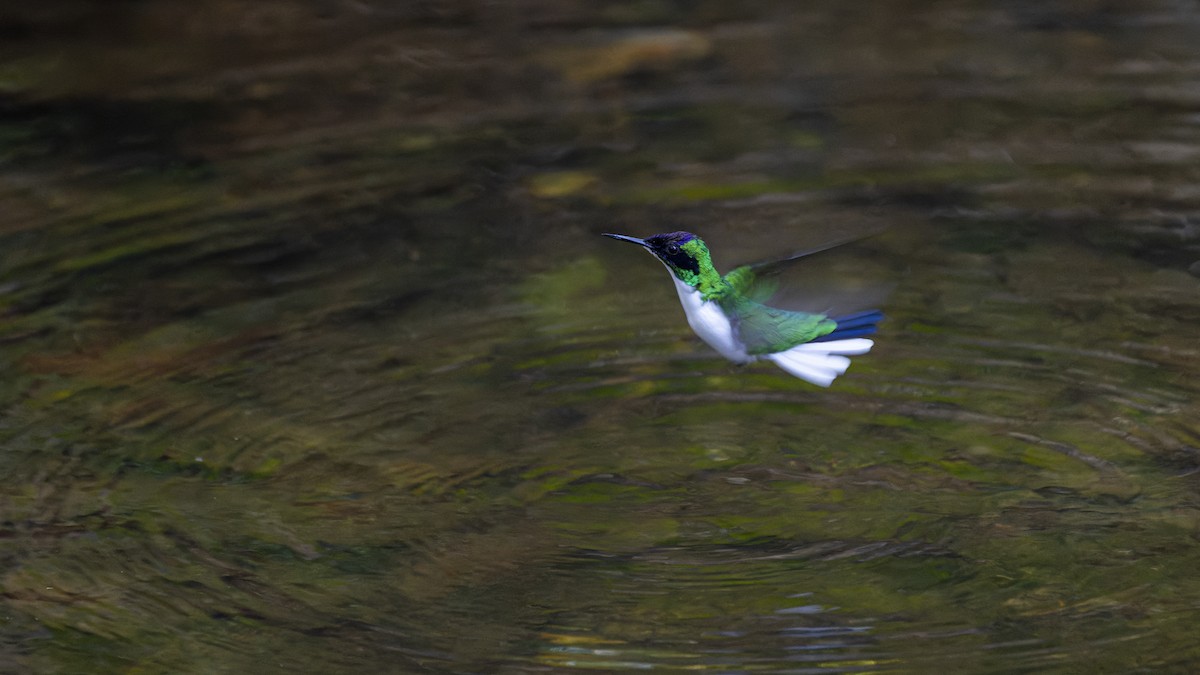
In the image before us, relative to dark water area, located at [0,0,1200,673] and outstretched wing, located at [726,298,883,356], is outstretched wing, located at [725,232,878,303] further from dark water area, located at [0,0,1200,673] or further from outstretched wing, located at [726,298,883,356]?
dark water area, located at [0,0,1200,673]

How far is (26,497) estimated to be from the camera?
3.76 meters

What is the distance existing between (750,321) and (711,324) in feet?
0.77

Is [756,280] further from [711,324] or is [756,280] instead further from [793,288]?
[711,324]

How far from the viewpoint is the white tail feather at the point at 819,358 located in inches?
140

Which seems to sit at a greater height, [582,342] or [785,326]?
[785,326]

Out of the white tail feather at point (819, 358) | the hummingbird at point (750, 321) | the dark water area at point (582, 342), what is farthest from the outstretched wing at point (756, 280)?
Answer: the dark water area at point (582, 342)

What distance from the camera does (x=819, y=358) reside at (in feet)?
11.9

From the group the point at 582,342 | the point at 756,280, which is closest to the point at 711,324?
the point at 756,280

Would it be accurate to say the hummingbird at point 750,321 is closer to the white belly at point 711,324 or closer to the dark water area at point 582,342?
the white belly at point 711,324

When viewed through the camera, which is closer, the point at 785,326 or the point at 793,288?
the point at 793,288

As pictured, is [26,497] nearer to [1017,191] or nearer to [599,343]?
[599,343]

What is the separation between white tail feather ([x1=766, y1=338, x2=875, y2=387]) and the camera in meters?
3.56

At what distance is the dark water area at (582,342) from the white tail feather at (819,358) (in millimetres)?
370

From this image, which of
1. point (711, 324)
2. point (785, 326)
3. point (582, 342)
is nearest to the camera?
point (711, 324)
